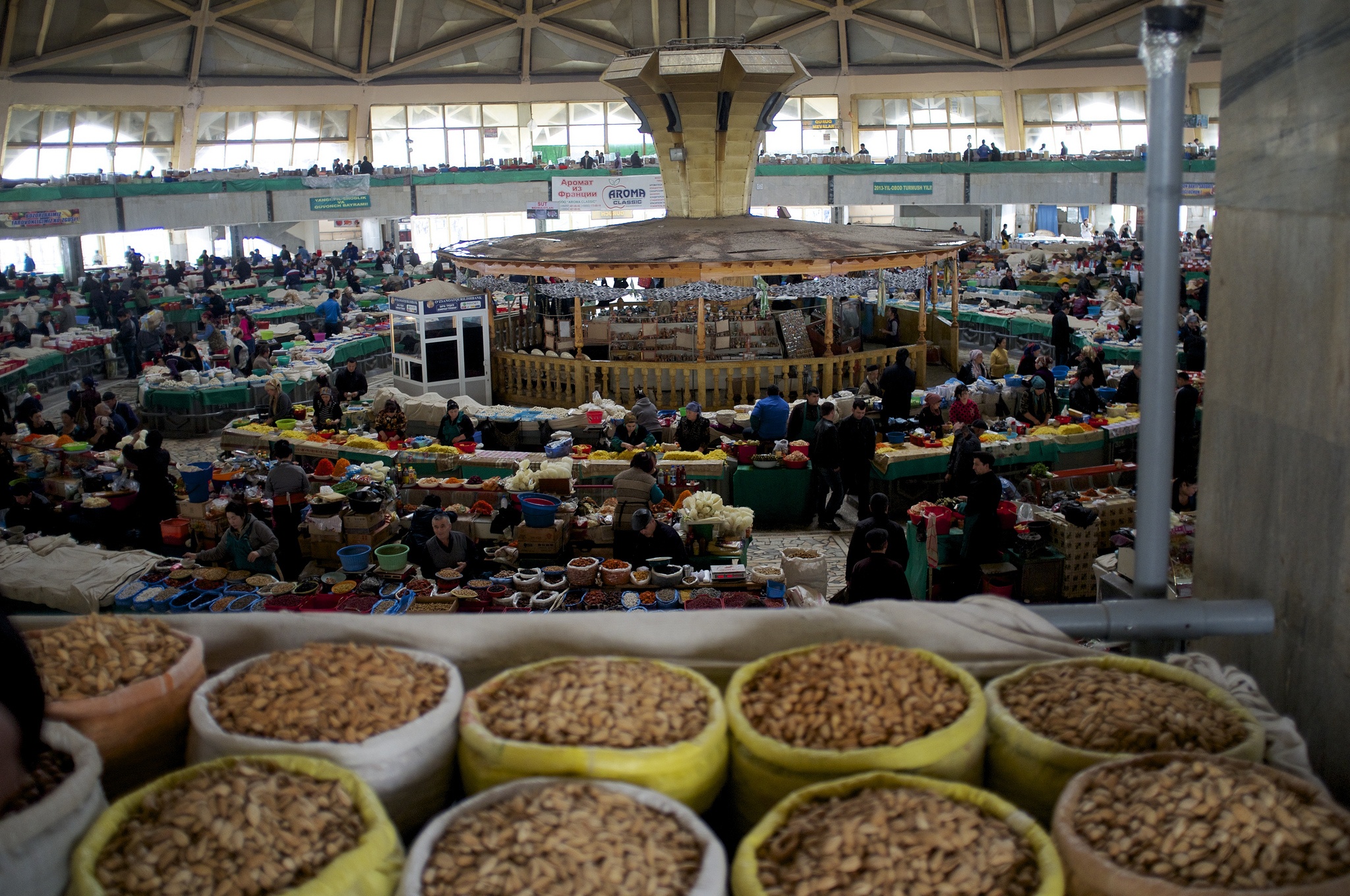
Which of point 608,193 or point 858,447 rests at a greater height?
point 608,193

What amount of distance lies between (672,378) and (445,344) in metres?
3.28

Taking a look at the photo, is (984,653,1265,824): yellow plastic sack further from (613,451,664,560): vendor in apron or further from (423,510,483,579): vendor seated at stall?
(613,451,664,560): vendor in apron

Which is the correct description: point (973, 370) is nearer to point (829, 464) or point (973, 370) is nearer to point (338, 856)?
point (829, 464)

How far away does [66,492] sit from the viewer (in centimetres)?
1112

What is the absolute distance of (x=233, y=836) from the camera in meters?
2.37

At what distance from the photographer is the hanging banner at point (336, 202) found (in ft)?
98.5

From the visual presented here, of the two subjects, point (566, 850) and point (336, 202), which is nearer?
point (566, 850)

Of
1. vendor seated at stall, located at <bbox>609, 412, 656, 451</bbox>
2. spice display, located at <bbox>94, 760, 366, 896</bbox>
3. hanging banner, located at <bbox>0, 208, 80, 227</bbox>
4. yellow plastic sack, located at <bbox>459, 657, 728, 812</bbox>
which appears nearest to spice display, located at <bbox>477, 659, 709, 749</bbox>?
yellow plastic sack, located at <bbox>459, 657, 728, 812</bbox>

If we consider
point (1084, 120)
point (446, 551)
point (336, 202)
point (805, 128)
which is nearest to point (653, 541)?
point (446, 551)

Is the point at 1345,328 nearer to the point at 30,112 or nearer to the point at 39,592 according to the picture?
the point at 39,592

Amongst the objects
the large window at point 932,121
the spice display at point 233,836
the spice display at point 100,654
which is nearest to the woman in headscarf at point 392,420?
the spice display at point 100,654

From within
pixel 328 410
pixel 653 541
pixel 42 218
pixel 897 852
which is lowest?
pixel 653 541

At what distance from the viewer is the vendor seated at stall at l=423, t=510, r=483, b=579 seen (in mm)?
7820

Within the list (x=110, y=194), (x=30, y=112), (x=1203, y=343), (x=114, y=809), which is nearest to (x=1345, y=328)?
(x=114, y=809)
